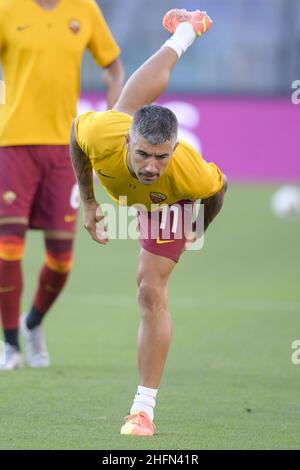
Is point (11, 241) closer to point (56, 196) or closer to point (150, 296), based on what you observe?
point (56, 196)

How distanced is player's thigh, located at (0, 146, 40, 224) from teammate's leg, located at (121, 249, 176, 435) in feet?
6.37

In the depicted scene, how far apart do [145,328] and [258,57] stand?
16.9 m

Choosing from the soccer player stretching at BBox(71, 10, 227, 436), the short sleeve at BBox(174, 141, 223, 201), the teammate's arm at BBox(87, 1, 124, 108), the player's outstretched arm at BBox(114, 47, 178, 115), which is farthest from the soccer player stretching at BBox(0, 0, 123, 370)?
the short sleeve at BBox(174, 141, 223, 201)

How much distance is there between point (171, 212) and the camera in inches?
233

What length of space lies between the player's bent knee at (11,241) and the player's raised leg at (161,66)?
63.2 inches

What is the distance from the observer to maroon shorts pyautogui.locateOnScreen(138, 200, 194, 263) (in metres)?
5.84

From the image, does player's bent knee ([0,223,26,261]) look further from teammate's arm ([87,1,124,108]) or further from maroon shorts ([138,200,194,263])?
maroon shorts ([138,200,194,263])

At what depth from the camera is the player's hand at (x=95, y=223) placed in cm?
593

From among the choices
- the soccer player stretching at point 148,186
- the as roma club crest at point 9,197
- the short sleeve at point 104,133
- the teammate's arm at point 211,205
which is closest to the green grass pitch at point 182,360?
the soccer player stretching at point 148,186

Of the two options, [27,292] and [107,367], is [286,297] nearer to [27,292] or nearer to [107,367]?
[27,292]

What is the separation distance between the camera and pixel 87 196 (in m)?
6.08

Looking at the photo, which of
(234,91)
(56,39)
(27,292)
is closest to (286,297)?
(27,292)

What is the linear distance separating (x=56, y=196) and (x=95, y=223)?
6.05ft

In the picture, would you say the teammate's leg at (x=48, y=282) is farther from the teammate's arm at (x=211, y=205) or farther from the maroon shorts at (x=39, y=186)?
the teammate's arm at (x=211, y=205)
